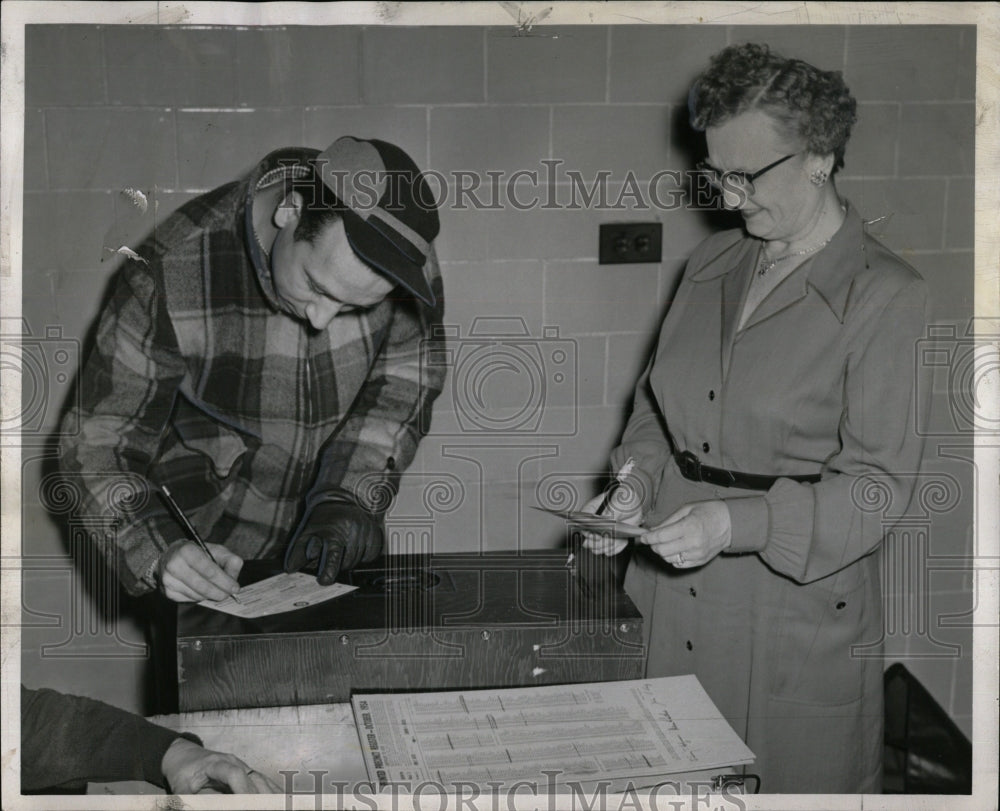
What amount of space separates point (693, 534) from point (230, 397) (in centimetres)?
81

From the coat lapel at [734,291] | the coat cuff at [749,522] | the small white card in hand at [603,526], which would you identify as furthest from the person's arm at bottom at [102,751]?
the coat lapel at [734,291]

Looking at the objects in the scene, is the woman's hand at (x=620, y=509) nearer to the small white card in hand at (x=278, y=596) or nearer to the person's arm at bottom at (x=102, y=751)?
the small white card in hand at (x=278, y=596)

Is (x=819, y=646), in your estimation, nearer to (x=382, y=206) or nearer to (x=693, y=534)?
(x=693, y=534)

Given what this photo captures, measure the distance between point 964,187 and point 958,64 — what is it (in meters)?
0.19

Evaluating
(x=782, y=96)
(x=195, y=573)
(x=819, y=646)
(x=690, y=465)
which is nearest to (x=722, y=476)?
(x=690, y=465)

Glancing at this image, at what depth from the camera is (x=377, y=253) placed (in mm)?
1508

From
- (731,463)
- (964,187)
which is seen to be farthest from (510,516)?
(964,187)

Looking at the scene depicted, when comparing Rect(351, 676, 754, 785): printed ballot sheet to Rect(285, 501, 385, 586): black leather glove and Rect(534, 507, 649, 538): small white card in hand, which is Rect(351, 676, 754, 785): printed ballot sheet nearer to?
Rect(534, 507, 649, 538): small white card in hand

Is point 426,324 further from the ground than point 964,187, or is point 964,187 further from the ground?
point 964,187

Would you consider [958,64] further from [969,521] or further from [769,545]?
[769,545]

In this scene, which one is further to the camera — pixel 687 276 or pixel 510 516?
pixel 510 516

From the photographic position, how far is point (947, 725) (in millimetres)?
1715

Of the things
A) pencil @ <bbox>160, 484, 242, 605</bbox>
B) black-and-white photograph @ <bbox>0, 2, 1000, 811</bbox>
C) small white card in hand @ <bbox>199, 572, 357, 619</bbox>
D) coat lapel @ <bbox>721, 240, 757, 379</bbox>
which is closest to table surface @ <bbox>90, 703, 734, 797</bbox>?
black-and-white photograph @ <bbox>0, 2, 1000, 811</bbox>

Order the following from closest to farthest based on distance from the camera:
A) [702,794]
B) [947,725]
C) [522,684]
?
1. [702,794]
2. [522,684]
3. [947,725]
